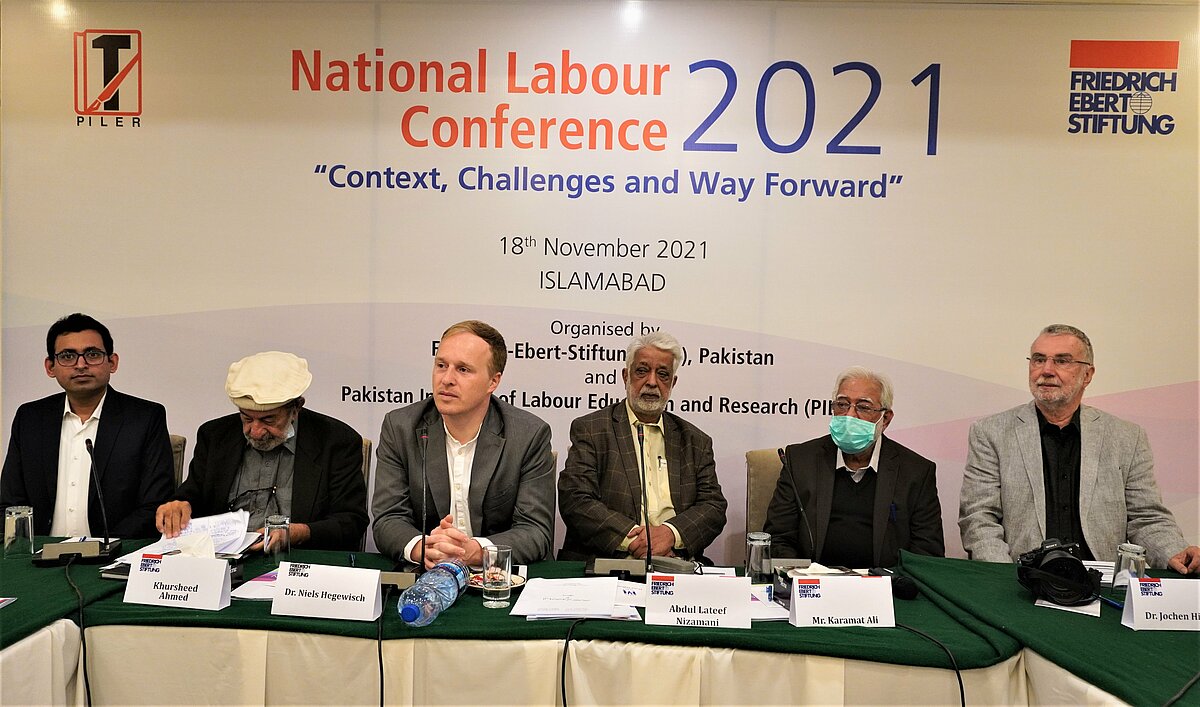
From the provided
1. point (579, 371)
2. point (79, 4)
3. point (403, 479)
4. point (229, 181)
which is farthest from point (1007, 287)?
point (79, 4)

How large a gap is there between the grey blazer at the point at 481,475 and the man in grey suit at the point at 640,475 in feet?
1.24

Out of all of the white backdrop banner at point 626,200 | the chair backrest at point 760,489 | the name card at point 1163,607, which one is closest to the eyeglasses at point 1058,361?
the white backdrop banner at point 626,200

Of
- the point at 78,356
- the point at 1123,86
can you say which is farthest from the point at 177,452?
the point at 1123,86

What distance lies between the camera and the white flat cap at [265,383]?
2.95 metres

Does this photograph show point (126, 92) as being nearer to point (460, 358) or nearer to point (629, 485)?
point (460, 358)

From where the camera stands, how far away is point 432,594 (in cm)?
198

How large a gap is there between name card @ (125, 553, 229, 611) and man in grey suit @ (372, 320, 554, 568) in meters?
0.71

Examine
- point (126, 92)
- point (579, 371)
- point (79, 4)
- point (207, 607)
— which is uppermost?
point (79, 4)

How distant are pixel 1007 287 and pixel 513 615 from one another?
2.84 metres

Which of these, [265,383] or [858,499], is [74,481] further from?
[858,499]

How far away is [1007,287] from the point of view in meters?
3.83

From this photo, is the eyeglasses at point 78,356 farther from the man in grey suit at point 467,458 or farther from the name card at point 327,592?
the name card at point 327,592

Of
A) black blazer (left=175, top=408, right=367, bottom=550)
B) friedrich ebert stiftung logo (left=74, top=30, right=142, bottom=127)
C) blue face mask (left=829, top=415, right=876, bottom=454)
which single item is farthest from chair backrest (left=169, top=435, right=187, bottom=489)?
blue face mask (left=829, top=415, right=876, bottom=454)

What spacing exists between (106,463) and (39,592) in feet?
4.39
